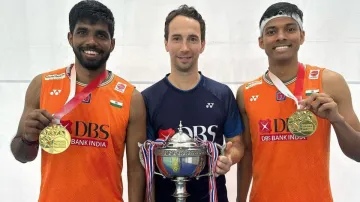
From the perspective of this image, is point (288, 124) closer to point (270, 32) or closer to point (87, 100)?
point (270, 32)

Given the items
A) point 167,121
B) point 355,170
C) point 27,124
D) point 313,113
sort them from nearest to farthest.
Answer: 1. point 27,124
2. point 313,113
3. point 167,121
4. point 355,170

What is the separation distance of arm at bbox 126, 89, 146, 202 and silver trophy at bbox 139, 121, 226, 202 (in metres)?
0.22

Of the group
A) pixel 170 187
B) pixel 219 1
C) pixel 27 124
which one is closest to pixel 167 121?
pixel 170 187

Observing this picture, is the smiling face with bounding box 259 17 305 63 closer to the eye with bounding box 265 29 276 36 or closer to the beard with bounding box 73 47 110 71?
the eye with bounding box 265 29 276 36

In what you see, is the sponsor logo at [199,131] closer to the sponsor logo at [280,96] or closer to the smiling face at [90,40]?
the sponsor logo at [280,96]

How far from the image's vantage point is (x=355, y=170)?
9.39 ft

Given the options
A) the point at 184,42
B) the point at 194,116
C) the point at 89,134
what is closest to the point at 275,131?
the point at 194,116

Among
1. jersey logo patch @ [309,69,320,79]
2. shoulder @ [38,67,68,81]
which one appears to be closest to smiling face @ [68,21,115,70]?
shoulder @ [38,67,68,81]

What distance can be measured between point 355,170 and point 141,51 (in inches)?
68.8

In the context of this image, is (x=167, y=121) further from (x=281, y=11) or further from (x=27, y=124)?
(x=281, y=11)

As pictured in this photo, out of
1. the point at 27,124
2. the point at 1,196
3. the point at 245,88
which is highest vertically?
the point at 245,88

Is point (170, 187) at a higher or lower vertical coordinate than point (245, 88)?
lower

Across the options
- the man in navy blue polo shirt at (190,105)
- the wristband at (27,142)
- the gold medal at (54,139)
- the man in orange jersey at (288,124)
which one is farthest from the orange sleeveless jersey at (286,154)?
the wristband at (27,142)

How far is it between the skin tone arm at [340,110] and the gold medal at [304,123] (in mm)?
52
